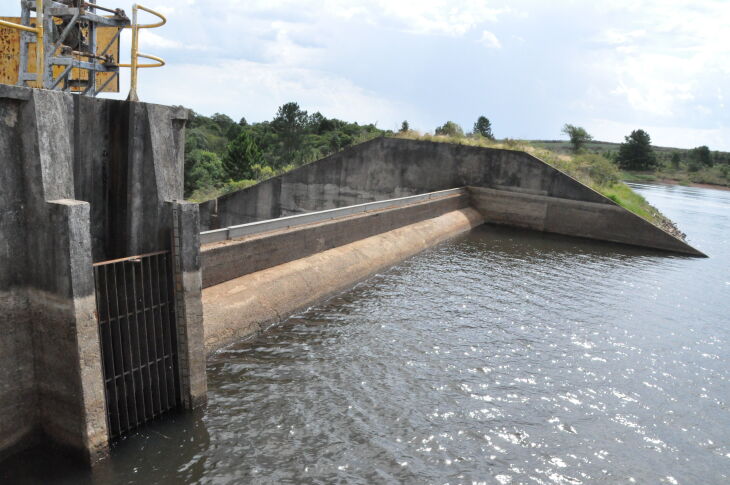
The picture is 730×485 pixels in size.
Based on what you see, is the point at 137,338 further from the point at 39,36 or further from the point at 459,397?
the point at 459,397

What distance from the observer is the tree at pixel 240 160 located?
177 feet

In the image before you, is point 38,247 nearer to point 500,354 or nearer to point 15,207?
point 15,207

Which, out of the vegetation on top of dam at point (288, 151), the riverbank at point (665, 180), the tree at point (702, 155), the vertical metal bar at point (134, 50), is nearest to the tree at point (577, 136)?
the vegetation on top of dam at point (288, 151)

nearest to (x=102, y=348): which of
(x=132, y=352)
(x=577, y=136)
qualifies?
(x=132, y=352)

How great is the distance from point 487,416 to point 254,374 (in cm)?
307

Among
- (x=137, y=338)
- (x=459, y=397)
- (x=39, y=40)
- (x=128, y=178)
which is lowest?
(x=459, y=397)

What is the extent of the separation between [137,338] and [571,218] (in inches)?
704

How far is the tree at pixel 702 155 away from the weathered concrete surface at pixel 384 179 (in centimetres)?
7006

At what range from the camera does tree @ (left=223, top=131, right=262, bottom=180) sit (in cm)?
A: 5394

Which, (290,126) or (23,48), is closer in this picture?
(23,48)

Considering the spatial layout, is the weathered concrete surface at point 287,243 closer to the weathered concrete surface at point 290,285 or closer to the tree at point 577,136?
the weathered concrete surface at point 290,285

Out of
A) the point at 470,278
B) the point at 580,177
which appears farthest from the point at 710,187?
the point at 470,278

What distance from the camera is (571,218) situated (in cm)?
2003

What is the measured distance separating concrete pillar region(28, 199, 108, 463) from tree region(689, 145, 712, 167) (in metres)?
88.6
